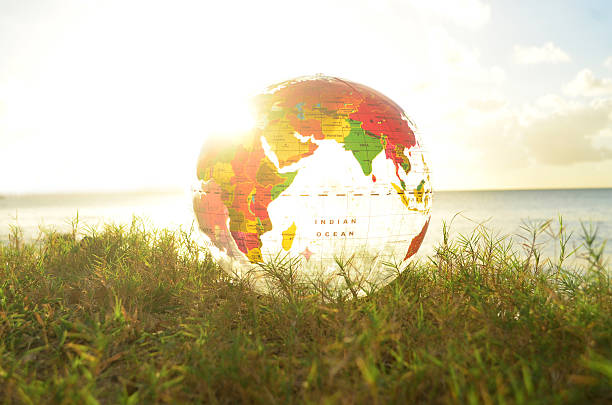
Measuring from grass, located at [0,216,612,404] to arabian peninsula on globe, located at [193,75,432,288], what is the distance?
0.87ft

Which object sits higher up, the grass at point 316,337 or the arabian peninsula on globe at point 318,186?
the arabian peninsula on globe at point 318,186

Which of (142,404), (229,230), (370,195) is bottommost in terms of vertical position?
(142,404)

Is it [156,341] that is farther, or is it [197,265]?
[197,265]

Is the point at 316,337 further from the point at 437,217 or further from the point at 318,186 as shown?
the point at 437,217

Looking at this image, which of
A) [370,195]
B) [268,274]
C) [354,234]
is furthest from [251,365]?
[370,195]

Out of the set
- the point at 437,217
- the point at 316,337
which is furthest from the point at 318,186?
the point at 437,217

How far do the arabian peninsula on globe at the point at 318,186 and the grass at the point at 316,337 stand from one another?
266 mm

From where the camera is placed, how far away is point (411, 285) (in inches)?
141

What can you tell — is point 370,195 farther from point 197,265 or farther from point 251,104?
point 197,265

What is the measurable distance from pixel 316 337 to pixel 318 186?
1077 mm

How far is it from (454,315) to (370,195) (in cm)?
104

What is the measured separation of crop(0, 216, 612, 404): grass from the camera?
1.92 metres

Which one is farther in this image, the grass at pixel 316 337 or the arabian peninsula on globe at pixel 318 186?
the arabian peninsula on globe at pixel 318 186

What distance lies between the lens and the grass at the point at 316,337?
1.92 metres
